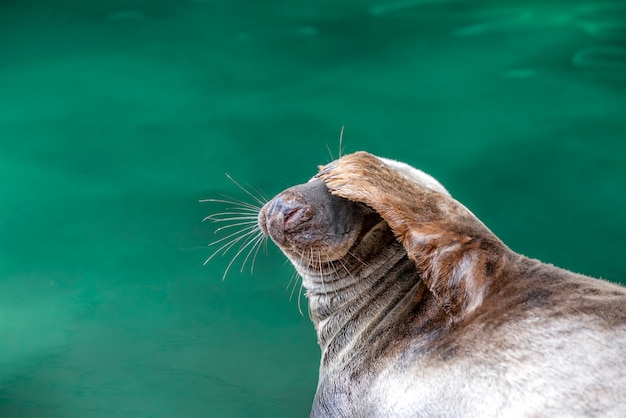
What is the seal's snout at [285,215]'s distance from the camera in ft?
7.43

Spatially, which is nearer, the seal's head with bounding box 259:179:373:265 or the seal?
the seal

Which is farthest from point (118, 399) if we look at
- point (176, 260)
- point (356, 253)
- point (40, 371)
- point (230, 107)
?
point (230, 107)

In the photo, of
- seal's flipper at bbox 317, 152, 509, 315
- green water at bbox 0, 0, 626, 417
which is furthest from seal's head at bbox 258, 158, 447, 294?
green water at bbox 0, 0, 626, 417

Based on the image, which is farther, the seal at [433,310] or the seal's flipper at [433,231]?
→ the seal's flipper at [433,231]

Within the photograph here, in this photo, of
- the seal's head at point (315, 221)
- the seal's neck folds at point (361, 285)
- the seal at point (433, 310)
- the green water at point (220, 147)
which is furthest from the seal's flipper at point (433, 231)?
the green water at point (220, 147)

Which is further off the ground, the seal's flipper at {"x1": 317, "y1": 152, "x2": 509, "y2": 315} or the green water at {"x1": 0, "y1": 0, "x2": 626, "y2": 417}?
the seal's flipper at {"x1": 317, "y1": 152, "x2": 509, "y2": 315}

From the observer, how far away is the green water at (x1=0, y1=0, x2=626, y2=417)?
3.52 meters

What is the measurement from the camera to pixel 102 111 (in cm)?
528

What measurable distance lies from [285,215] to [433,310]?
467mm

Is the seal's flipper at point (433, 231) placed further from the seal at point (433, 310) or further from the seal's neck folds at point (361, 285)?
the seal's neck folds at point (361, 285)

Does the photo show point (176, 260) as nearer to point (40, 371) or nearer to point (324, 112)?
point (40, 371)

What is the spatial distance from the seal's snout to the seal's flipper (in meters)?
0.15

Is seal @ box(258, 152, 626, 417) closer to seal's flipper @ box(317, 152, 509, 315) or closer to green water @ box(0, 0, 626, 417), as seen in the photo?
seal's flipper @ box(317, 152, 509, 315)

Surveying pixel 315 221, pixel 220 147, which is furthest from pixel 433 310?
pixel 220 147
